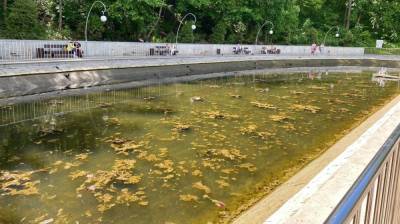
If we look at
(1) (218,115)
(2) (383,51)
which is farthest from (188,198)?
(2) (383,51)

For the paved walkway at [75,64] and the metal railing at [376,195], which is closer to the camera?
the metal railing at [376,195]

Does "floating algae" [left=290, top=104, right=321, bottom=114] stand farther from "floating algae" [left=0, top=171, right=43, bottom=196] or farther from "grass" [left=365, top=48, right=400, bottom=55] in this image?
"grass" [left=365, top=48, right=400, bottom=55]

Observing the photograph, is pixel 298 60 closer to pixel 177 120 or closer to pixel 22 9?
pixel 22 9

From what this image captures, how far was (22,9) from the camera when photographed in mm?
32406

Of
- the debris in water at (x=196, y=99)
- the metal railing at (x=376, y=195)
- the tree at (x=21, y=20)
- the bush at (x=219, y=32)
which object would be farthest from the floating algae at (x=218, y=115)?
the bush at (x=219, y=32)

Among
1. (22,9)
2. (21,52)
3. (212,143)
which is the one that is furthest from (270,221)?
(22,9)

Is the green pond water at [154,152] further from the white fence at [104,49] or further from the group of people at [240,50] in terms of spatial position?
the group of people at [240,50]

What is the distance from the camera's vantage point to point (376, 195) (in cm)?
293

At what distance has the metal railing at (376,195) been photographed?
82.6 inches

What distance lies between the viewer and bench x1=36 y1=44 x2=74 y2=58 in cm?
2952

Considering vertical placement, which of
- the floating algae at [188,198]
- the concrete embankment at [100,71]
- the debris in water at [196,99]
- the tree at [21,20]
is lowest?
the floating algae at [188,198]

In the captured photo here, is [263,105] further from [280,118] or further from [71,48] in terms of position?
[71,48]

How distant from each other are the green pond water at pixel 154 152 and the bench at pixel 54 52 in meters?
8.80

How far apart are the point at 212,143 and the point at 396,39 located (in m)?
76.8
